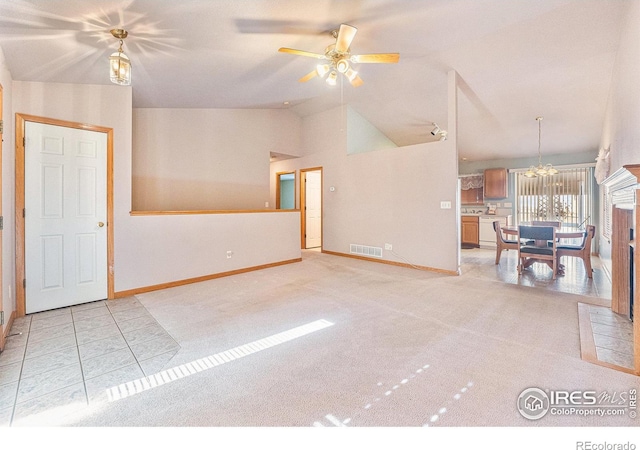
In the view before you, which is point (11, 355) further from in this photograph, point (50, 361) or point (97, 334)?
point (97, 334)

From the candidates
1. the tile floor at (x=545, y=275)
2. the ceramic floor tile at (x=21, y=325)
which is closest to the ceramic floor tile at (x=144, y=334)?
the ceramic floor tile at (x=21, y=325)

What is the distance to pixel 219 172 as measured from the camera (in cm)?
575

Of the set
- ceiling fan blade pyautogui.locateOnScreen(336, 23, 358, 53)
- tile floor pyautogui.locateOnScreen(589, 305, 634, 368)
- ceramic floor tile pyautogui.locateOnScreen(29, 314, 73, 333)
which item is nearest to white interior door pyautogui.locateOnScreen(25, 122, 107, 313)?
ceramic floor tile pyautogui.locateOnScreen(29, 314, 73, 333)

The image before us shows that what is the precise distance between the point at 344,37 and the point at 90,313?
3.94 meters

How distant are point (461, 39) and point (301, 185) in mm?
4545

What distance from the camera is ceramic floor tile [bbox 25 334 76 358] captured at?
222 centimetres

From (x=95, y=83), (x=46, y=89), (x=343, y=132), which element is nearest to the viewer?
(x=46, y=89)

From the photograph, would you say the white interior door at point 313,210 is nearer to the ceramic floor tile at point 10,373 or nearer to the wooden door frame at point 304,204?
the wooden door frame at point 304,204

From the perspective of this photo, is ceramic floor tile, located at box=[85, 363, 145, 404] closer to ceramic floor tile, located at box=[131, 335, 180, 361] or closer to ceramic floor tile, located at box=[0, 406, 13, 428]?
ceramic floor tile, located at box=[131, 335, 180, 361]

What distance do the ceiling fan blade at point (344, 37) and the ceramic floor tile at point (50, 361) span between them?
364 cm

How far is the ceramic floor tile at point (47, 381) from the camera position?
1.73 metres

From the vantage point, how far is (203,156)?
218 inches
